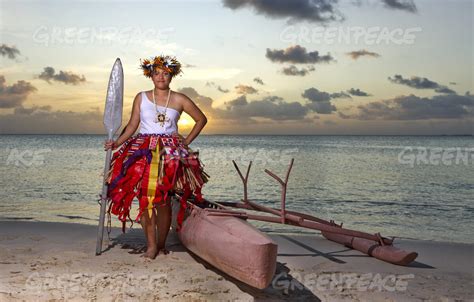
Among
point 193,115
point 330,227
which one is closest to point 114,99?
point 193,115

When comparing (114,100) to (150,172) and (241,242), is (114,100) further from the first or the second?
(241,242)

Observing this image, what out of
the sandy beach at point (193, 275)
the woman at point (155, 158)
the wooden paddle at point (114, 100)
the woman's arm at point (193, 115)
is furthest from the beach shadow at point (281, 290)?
the wooden paddle at point (114, 100)

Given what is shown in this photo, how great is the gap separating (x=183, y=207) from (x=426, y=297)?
2.42m

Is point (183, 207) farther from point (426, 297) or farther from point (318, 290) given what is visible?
point (426, 297)

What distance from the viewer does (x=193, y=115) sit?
5.38 m

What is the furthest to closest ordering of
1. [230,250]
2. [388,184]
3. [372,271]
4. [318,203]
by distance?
[388,184], [318,203], [372,271], [230,250]

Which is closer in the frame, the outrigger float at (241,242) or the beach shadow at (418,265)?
the outrigger float at (241,242)

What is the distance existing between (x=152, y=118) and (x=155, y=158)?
1.36 ft

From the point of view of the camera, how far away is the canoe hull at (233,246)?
3.90 meters

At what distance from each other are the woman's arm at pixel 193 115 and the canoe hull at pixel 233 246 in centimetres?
73

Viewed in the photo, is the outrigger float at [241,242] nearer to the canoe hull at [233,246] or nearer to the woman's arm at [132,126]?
the canoe hull at [233,246]

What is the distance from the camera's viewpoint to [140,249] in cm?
584

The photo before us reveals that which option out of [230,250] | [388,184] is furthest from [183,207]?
[388,184]

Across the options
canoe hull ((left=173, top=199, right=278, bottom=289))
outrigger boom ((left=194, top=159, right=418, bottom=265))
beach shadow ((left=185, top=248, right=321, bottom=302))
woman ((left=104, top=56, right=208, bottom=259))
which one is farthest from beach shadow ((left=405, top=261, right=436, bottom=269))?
woman ((left=104, top=56, right=208, bottom=259))
